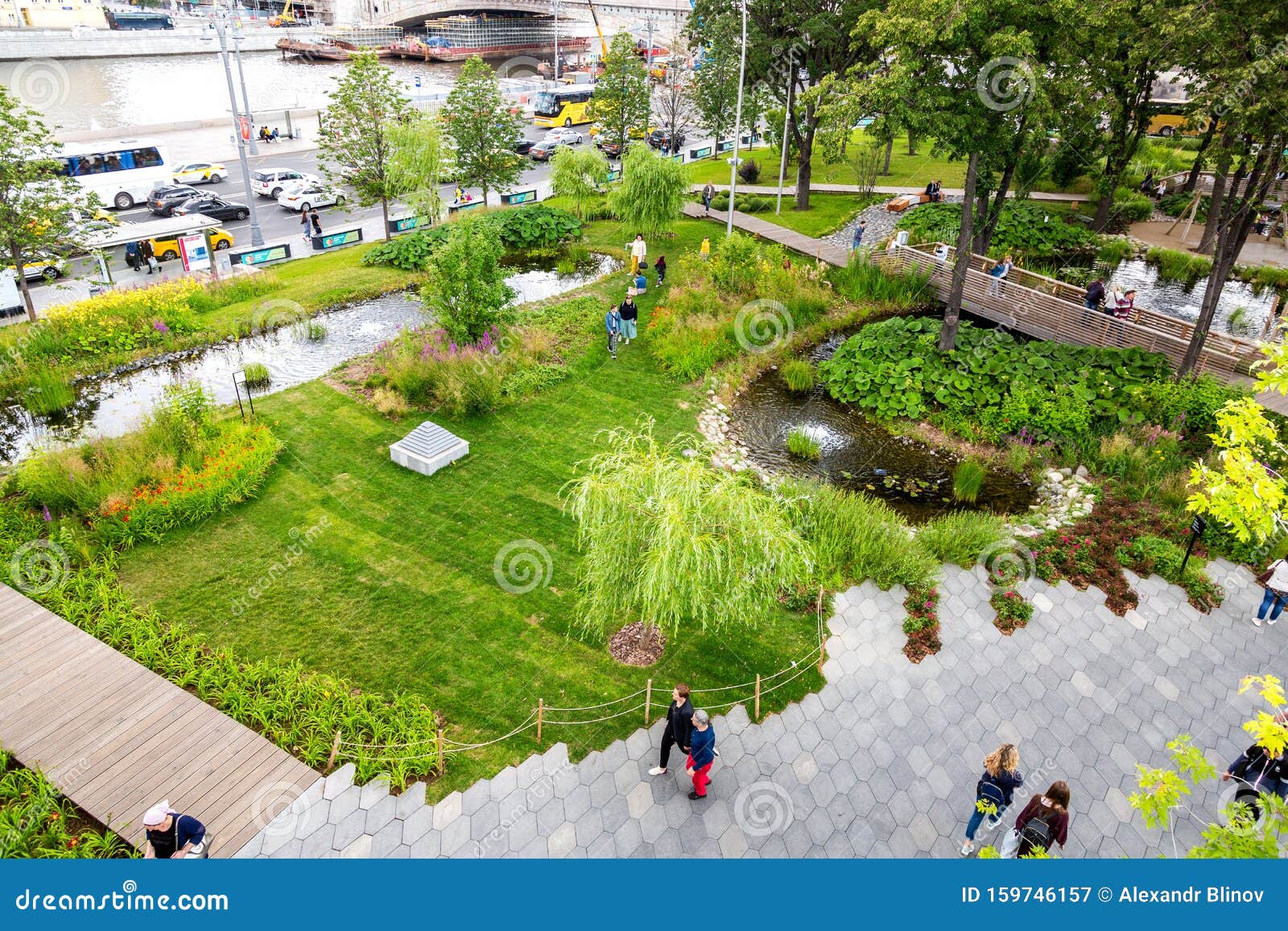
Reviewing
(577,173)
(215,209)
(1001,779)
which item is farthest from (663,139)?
(1001,779)

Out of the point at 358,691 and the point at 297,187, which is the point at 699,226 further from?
the point at 358,691

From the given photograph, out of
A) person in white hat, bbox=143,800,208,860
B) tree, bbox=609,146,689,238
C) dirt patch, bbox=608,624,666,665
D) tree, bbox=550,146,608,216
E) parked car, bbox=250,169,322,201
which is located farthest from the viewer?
parked car, bbox=250,169,322,201

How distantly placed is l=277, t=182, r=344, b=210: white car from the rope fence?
28976 mm

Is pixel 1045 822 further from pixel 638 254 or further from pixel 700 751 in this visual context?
pixel 638 254

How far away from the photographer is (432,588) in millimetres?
11992

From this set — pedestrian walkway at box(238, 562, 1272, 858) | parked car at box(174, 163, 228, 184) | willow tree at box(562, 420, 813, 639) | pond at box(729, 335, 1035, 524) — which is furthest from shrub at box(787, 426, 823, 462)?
parked car at box(174, 163, 228, 184)

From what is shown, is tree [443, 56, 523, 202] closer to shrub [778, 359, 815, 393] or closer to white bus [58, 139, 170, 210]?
white bus [58, 139, 170, 210]

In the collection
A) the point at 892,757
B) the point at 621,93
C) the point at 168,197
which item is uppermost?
the point at 621,93

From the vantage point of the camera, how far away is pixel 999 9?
15.4 meters

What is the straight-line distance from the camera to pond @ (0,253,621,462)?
16.4 metres

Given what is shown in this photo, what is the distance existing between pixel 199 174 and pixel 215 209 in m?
7.45

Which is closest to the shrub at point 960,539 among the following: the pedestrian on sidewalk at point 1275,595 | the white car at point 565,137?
the pedestrian on sidewalk at point 1275,595

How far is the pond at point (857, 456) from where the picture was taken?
15.7 metres

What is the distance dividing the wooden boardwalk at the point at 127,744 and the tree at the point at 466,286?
9.99 metres
